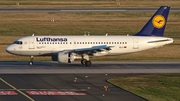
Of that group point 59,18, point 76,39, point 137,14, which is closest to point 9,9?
point 59,18

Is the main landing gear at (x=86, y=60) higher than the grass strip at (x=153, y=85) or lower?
higher

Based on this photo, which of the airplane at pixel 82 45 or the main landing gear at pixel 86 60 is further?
the airplane at pixel 82 45

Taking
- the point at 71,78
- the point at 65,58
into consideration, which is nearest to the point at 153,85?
the point at 71,78

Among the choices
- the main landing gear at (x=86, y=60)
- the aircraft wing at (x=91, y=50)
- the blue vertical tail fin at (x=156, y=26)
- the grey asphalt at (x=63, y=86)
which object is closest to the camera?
the grey asphalt at (x=63, y=86)

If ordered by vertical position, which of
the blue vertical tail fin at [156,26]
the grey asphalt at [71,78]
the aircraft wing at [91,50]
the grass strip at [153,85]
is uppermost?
the blue vertical tail fin at [156,26]

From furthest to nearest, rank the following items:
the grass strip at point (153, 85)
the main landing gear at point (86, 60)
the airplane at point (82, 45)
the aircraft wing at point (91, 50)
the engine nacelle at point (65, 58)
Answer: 1. the airplane at point (82, 45)
2. the main landing gear at point (86, 60)
3. the aircraft wing at point (91, 50)
4. the engine nacelle at point (65, 58)
5. the grass strip at point (153, 85)

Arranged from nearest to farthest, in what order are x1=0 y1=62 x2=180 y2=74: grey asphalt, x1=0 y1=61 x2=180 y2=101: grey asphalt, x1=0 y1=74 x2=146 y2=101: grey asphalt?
x1=0 y1=74 x2=146 y2=101: grey asphalt, x1=0 y1=61 x2=180 y2=101: grey asphalt, x1=0 y1=62 x2=180 y2=74: grey asphalt

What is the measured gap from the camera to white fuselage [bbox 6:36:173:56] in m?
59.9

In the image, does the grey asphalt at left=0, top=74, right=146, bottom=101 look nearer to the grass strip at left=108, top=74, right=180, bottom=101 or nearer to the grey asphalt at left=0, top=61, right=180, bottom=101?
the grey asphalt at left=0, top=61, right=180, bottom=101

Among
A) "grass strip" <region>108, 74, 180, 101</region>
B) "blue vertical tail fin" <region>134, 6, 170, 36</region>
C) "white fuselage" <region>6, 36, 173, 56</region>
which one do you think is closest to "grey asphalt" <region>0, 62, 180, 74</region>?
"white fuselage" <region>6, 36, 173, 56</region>

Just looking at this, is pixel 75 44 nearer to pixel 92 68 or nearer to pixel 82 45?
pixel 82 45

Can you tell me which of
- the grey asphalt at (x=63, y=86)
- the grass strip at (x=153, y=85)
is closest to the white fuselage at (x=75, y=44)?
the grey asphalt at (x=63, y=86)

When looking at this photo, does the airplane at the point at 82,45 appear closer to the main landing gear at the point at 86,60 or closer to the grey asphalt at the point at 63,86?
the main landing gear at the point at 86,60

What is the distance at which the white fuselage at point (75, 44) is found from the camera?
59.9 m
